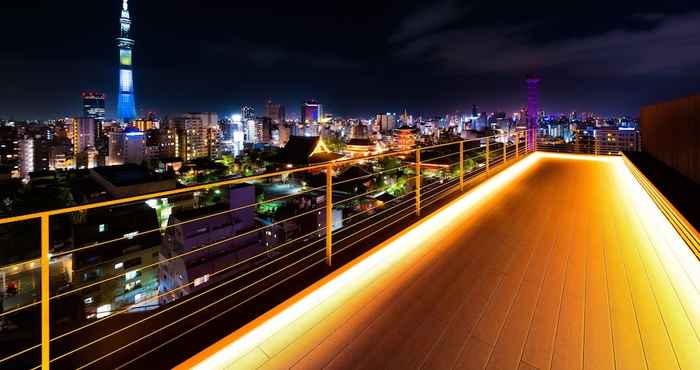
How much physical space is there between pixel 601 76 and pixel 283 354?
18091 mm

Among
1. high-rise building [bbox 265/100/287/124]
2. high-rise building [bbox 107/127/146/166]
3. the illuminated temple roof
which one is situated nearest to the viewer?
the illuminated temple roof

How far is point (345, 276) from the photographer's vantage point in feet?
7.03

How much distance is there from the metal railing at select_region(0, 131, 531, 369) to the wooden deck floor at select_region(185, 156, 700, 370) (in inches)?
15.4

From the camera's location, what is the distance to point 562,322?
1.62m

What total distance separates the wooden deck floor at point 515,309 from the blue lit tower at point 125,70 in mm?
78171

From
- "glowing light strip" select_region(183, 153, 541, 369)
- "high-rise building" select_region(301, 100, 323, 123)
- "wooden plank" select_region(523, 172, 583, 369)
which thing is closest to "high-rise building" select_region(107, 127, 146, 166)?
"high-rise building" select_region(301, 100, 323, 123)

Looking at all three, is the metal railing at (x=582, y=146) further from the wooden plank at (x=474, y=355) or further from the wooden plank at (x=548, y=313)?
the wooden plank at (x=474, y=355)

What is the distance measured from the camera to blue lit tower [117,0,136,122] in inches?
2515

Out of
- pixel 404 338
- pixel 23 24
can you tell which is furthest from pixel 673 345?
pixel 23 24

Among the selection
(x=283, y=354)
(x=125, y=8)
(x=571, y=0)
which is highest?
(x=125, y=8)

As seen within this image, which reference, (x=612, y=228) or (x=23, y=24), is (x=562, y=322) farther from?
(x=23, y=24)

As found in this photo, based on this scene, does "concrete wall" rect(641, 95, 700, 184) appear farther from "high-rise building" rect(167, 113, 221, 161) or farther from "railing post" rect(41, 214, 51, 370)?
"high-rise building" rect(167, 113, 221, 161)

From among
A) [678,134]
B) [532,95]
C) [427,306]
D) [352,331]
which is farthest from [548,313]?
[532,95]

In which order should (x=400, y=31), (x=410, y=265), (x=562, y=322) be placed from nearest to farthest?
(x=562, y=322) → (x=410, y=265) → (x=400, y=31)
